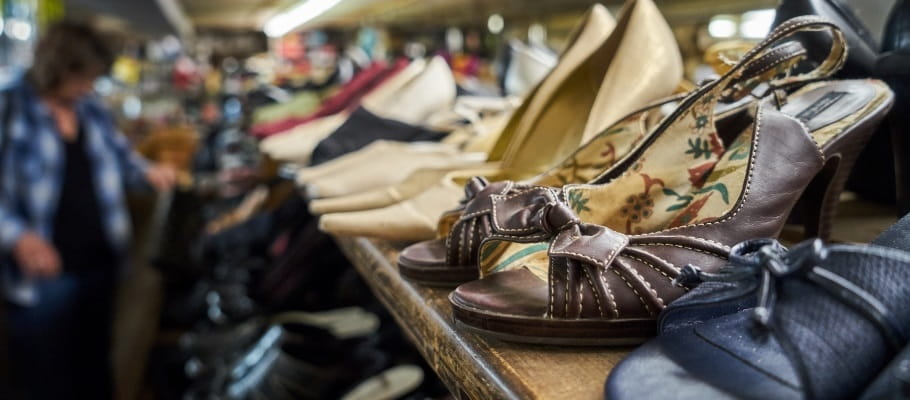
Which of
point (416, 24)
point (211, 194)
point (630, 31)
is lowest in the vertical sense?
point (211, 194)

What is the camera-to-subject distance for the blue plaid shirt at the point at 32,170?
6.49ft

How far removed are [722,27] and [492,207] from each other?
0.81m

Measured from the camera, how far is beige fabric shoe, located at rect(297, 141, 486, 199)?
87cm

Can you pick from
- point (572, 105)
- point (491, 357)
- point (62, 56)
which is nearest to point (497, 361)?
point (491, 357)

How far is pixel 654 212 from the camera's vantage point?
1.74ft

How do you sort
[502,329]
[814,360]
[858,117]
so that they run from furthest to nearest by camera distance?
1. [858,117]
2. [502,329]
3. [814,360]

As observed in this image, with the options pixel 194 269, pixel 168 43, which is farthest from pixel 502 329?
pixel 168 43

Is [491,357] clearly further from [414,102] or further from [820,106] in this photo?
[414,102]

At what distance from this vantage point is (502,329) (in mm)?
383

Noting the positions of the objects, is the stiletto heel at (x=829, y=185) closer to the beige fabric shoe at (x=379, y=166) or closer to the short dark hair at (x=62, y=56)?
the beige fabric shoe at (x=379, y=166)

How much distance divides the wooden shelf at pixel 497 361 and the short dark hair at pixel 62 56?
1792 mm

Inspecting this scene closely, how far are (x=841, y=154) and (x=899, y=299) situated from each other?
0.24m

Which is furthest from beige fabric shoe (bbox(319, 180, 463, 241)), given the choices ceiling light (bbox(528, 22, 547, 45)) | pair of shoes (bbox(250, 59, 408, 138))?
ceiling light (bbox(528, 22, 547, 45))

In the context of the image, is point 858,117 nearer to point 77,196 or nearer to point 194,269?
point 194,269
